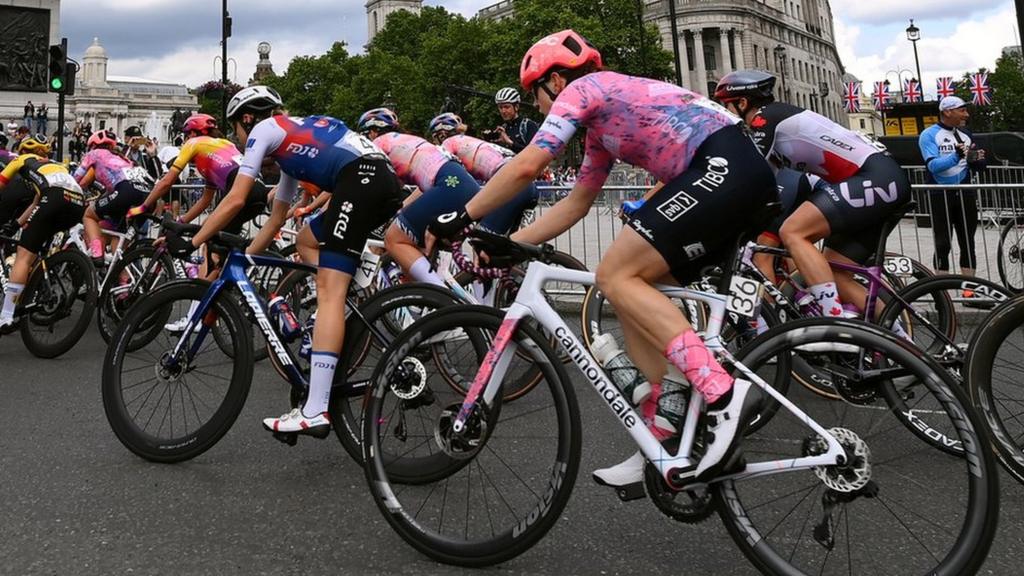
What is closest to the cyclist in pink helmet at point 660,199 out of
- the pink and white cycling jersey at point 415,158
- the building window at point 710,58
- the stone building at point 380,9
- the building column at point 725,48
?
the pink and white cycling jersey at point 415,158

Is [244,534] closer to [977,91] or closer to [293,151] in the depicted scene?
[293,151]

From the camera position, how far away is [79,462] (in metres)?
3.90

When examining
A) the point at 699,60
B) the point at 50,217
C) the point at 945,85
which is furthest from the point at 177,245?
the point at 699,60

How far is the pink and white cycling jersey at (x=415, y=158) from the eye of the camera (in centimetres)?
589

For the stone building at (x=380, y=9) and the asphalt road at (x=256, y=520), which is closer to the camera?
the asphalt road at (x=256, y=520)

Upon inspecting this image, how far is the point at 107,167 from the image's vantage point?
28.2 feet

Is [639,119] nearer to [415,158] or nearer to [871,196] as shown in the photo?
[871,196]

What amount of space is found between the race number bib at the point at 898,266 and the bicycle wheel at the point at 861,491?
7.71 ft

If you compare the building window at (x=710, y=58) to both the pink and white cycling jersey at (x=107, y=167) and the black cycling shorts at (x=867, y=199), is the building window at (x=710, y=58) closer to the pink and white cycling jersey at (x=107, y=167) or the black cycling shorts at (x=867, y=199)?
the pink and white cycling jersey at (x=107, y=167)

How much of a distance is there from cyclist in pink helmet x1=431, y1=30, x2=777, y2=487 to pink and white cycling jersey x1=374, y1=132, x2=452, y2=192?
314 cm

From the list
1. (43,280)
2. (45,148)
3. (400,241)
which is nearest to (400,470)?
(400,241)

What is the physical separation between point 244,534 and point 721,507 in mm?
1770

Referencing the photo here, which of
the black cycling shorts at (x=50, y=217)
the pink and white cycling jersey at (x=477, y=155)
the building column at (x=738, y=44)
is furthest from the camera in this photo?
the building column at (x=738, y=44)

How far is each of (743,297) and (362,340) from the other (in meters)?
1.79
